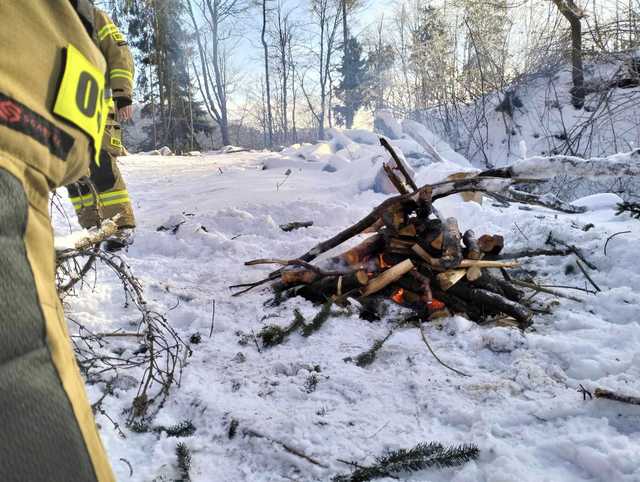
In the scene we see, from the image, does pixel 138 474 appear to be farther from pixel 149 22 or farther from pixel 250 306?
pixel 149 22

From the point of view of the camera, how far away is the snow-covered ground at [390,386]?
1184 millimetres

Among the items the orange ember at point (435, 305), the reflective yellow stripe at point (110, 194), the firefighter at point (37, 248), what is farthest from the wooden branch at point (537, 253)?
the reflective yellow stripe at point (110, 194)

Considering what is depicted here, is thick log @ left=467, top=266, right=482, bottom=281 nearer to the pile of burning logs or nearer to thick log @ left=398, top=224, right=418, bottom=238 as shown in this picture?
the pile of burning logs

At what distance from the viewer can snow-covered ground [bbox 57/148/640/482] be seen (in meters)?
1.18

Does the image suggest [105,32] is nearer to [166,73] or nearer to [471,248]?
[471,248]

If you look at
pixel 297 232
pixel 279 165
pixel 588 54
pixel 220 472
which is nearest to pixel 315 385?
pixel 220 472

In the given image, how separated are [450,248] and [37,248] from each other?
79.0 inches

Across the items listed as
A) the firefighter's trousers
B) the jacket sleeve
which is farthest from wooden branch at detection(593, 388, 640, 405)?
the jacket sleeve

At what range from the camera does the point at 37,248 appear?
1.52ft

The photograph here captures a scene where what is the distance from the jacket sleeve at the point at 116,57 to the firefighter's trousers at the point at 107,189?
0.20 metres

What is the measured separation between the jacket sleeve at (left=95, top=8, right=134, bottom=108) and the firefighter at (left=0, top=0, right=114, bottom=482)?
95.8 inches

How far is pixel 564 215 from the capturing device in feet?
11.9

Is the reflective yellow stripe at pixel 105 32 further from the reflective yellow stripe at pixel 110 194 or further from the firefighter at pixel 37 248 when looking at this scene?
the firefighter at pixel 37 248

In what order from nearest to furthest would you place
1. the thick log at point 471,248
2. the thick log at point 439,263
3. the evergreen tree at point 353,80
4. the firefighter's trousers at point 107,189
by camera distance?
the thick log at point 439,263 → the thick log at point 471,248 → the firefighter's trousers at point 107,189 → the evergreen tree at point 353,80
